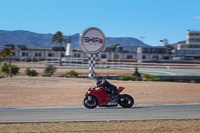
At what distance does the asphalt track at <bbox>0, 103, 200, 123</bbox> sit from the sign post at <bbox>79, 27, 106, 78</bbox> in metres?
16.0

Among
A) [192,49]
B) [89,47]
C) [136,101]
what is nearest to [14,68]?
[89,47]

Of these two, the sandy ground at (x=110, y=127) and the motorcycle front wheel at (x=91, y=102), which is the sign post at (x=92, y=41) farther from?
the sandy ground at (x=110, y=127)

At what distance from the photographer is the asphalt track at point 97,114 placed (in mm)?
9539

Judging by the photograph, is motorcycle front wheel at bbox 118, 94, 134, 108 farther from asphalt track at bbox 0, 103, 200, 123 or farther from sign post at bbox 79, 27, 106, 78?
sign post at bbox 79, 27, 106, 78

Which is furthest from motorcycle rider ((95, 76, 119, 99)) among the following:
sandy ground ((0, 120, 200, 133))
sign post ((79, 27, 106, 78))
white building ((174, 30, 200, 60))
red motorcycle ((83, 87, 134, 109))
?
white building ((174, 30, 200, 60))

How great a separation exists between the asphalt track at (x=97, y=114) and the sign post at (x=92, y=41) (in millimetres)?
16001

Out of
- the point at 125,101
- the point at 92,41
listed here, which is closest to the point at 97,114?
the point at 125,101

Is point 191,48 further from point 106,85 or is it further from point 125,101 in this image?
point 106,85

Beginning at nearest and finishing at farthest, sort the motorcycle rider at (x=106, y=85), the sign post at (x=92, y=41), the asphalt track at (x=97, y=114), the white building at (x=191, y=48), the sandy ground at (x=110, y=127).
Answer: the sandy ground at (x=110, y=127), the asphalt track at (x=97, y=114), the motorcycle rider at (x=106, y=85), the sign post at (x=92, y=41), the white building at (x=191, y=48)

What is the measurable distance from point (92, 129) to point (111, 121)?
1121 millimetres

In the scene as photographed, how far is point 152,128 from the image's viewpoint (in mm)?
8328

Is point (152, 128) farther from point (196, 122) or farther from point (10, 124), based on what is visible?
point (10, 124)

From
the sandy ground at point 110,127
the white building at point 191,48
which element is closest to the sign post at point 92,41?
the sandy ground at point 110,127

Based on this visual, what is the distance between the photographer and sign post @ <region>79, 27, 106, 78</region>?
89.3 feet
